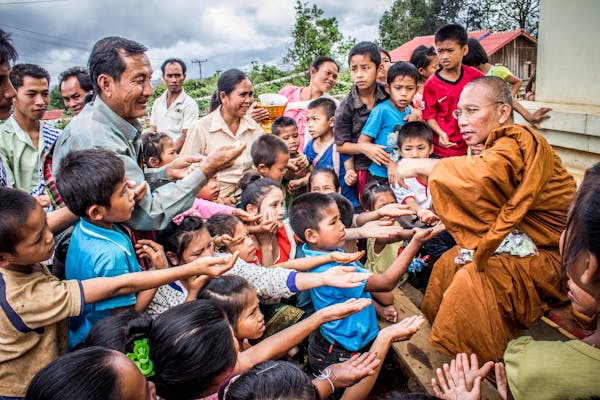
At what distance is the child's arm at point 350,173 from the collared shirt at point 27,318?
2.95 meters

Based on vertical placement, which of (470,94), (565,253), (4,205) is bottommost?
(565,253)

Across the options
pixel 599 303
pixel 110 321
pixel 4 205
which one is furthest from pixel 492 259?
pixel 4 205

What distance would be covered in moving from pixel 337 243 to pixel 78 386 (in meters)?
1.85

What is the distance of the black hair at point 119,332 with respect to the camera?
1789mm

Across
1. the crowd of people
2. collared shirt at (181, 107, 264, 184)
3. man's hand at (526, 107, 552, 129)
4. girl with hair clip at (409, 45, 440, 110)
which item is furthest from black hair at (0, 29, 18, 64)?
man's hand at (526, 107, 552, 129)

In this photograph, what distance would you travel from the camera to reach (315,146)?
492 cm

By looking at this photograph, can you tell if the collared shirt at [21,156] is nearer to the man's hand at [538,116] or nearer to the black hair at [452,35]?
the black hair at [452,35]

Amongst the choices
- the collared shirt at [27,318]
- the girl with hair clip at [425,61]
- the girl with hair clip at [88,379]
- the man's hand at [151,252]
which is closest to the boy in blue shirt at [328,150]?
the girl with hair clip at [425,61]

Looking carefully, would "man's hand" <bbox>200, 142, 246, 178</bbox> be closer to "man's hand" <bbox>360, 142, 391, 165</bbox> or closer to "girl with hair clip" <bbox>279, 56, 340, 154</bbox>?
"man's hand" <bbox>360, 142, 391, 165</bbox>

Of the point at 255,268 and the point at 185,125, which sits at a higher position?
the point at 185,125

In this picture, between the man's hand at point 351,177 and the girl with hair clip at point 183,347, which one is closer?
the girl with hair clip at point 183,347

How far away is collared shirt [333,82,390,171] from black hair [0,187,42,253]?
3.05 m

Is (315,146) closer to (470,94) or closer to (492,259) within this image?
(470,94)

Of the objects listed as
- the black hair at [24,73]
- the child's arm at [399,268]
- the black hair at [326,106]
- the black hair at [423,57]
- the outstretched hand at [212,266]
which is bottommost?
the child's arm at [399,268]
